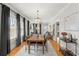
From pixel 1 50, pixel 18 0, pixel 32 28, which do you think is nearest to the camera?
pixel 18 0

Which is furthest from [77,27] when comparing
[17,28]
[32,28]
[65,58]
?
[32,28]

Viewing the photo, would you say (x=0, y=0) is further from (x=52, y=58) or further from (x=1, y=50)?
(x=1, y=50)

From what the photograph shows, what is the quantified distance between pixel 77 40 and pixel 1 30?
294 centimetres

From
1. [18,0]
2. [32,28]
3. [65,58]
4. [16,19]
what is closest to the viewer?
[65,58]

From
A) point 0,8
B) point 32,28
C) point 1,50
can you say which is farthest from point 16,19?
point 32,28

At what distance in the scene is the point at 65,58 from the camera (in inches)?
35.9

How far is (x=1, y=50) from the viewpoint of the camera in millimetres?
3695

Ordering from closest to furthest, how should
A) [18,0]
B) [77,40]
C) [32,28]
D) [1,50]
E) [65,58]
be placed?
[65,58] < [18,0] < [77,40] < [1,50] < [32,28]

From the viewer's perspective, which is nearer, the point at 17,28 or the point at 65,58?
the point at 65,58

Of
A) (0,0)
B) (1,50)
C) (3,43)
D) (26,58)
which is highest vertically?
(0,0)

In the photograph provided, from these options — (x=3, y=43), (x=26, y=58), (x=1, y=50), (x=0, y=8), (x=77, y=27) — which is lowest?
(x=1, y=50)

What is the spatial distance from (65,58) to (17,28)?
5911mm

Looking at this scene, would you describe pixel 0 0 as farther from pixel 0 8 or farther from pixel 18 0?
pixel 0 8

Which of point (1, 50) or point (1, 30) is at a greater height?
point (1, 30)
